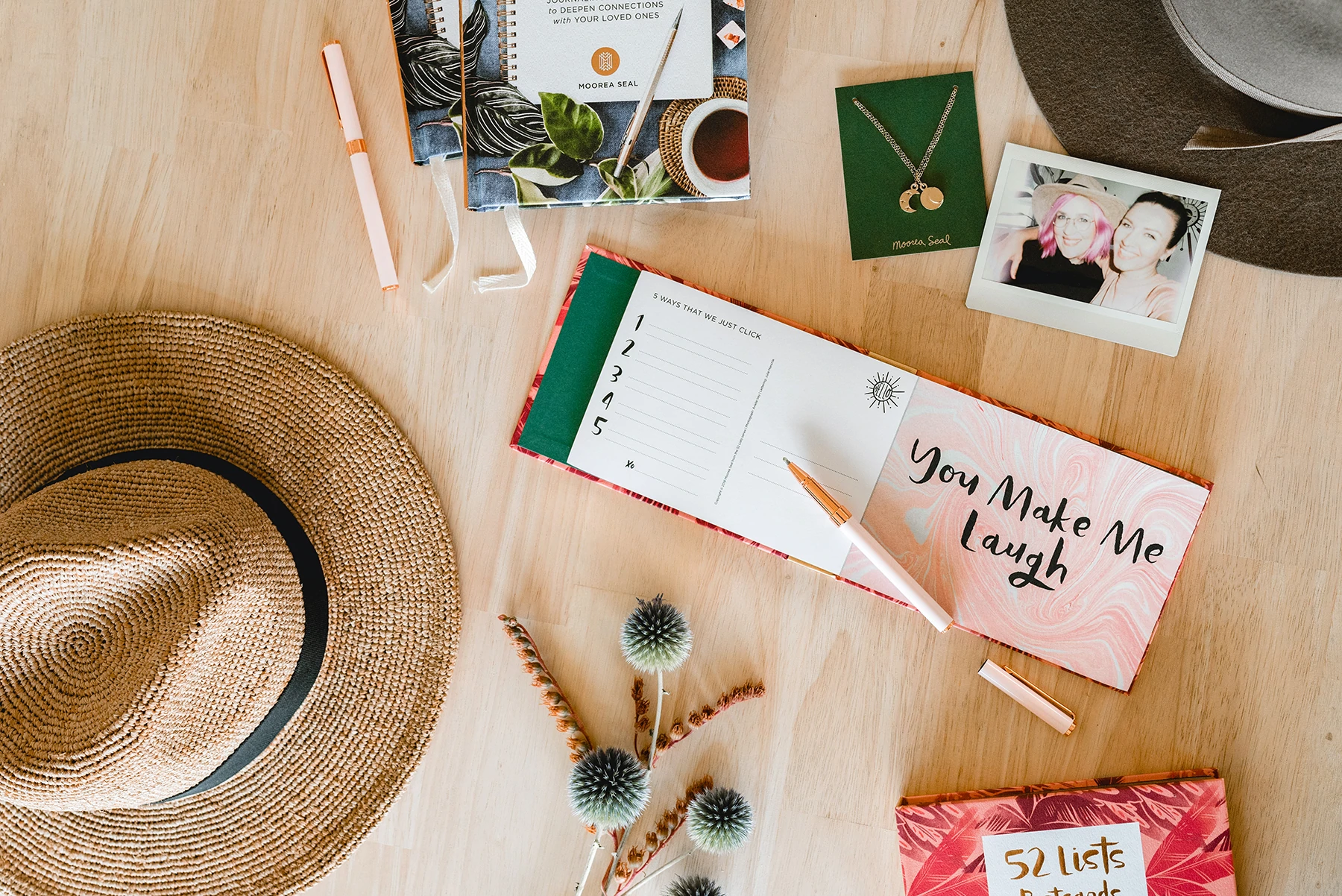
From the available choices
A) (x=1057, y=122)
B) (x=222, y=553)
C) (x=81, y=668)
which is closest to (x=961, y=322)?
(x=1057, y=122)

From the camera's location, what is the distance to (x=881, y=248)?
2.54 ft

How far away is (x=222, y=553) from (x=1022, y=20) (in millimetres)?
878

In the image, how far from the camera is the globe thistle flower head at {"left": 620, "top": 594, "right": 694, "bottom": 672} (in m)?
0.74

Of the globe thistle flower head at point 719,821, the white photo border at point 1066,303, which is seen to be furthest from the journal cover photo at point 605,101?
the globe thistle flower head at point 719,821

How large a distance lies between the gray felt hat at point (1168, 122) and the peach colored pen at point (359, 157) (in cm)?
65

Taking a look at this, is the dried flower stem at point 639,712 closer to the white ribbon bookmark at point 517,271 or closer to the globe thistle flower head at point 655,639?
the globe thistle flower head at point 655,639

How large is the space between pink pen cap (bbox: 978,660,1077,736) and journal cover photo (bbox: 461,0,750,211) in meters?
0.53

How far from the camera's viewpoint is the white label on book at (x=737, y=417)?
76 centimetres

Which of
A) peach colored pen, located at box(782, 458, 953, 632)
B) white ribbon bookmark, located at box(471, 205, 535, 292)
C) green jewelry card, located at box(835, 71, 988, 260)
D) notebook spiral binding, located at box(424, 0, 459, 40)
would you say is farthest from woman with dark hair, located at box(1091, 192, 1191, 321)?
notebook spiral binding, located at box(424, 0, 459, 40)

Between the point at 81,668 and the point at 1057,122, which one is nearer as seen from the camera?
the point at 81,668

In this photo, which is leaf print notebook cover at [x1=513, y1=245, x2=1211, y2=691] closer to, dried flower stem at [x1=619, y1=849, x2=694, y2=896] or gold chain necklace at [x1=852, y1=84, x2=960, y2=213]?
gold chain necklace at [x1=852, y1=84, x2=960, y2=213]

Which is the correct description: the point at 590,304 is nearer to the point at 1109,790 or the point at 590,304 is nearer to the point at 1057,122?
the point at 1057,122

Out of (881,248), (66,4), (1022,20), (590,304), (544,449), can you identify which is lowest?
(544,449)

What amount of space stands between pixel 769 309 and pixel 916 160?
0.20 m
